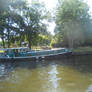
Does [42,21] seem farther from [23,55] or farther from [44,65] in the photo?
[44,65]

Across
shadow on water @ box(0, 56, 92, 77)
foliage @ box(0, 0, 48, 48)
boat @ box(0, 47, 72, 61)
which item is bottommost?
shadow on water @ box(0, 56, 92, 77)

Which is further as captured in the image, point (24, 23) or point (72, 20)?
point (72, 20)

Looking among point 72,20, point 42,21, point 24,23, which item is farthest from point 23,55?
point 72,20

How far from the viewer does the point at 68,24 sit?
115ft

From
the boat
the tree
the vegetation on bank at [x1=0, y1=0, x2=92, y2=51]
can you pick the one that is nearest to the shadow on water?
the boat

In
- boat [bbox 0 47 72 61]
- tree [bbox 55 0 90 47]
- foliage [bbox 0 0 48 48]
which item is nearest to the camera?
boat [bbox 0 47 72 61]

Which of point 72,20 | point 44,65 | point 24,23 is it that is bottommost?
point 44,65

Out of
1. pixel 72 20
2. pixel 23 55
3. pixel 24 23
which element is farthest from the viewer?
pixel 72 20

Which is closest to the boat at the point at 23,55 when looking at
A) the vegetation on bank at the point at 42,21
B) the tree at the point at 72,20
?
the vegetation on bank at the point at 42,21

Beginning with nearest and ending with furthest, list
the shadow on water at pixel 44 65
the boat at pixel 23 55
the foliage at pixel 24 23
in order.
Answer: the shadow on water at pixel 44 65 < the boat at pixel 23 55 < the foliage at pixel 24 23

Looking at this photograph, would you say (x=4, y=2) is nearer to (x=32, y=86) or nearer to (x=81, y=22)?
(x=32, y=86)

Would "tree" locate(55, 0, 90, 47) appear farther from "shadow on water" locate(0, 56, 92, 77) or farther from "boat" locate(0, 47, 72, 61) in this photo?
"shadow on water" locate(0, 56, 92, 77)

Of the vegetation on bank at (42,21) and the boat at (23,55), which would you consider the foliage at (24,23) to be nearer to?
the vegetation on bank at (42,21)

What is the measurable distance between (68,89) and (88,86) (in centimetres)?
158
